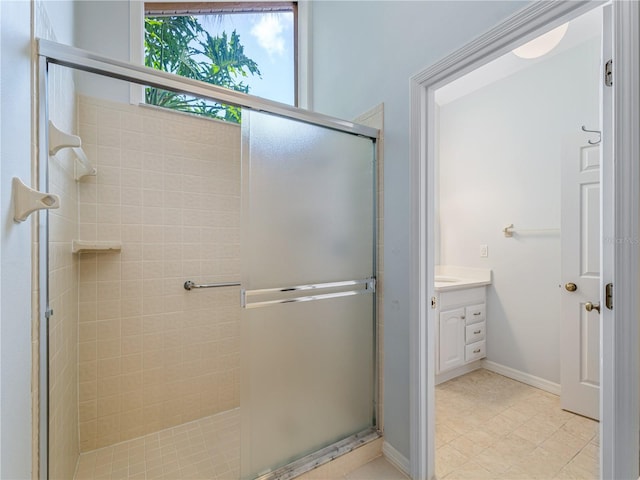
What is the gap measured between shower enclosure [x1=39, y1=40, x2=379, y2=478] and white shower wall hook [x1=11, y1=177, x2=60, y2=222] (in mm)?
239

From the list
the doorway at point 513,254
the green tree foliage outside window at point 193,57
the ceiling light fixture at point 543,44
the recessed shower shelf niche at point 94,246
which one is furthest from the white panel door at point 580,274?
the recessed shower shelf niche at point 94,246

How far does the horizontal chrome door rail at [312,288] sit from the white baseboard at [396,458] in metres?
0.87

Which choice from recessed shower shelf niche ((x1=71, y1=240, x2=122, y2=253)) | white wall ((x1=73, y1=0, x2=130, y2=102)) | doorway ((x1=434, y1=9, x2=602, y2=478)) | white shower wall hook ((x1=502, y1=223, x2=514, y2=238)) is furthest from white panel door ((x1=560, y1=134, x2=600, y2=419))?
white wall ((x1=73, y1=0, x2=130, y2=102))

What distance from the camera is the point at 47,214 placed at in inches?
40.0

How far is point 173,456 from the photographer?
1.71 metres

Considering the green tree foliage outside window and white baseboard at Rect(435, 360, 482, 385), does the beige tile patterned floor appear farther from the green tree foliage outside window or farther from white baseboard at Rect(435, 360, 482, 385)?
the green tree foliage outside window

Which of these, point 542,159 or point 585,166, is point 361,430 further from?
point 542,159

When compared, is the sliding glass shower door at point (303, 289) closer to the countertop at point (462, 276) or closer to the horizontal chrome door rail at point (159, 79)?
the horizontal chrome door rail at point (159, 79)

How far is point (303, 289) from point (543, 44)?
2199mm

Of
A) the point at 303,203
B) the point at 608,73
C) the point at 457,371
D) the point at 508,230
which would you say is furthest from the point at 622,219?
the point at 457,371

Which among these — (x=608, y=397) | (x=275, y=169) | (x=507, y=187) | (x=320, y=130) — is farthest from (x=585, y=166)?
(x=275, y=169)

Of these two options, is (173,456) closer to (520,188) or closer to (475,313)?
(475,313)

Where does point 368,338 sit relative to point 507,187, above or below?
below

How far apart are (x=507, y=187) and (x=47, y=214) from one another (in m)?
3.24
